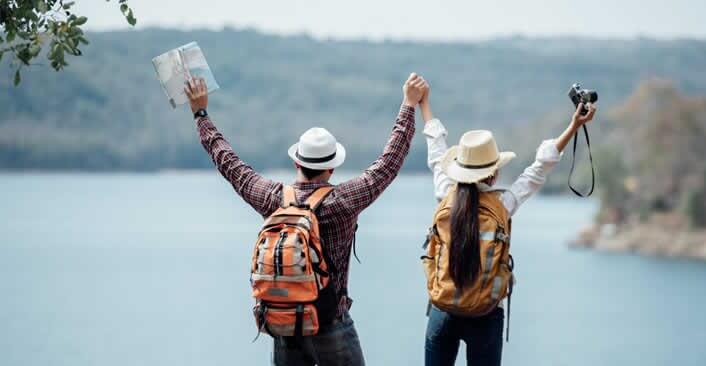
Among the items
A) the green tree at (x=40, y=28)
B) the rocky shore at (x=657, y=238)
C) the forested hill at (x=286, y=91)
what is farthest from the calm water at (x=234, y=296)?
the forested hill at (x=286, y=91)

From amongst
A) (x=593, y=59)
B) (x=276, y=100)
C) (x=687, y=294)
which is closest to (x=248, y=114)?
(x=276, y=100)

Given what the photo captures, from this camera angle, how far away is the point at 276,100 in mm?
113438

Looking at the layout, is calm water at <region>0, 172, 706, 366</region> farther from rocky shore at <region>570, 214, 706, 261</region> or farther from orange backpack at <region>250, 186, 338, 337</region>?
orange backpack at <region>250, 186, 338, 337</region>

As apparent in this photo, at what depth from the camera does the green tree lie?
153 inches

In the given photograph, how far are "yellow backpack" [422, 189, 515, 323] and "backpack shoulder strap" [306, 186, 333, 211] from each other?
38cm

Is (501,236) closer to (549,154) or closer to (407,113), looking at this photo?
(549,154)

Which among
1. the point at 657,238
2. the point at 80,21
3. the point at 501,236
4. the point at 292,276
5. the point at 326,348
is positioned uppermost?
the point at 80,21

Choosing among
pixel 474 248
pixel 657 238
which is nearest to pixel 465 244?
pixel 474 248

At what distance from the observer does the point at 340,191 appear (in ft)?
11.4

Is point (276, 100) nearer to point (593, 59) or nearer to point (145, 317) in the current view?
point (593, 59)

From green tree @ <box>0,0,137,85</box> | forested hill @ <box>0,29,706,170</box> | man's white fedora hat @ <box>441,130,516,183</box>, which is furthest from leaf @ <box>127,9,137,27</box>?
forested hill @ <box>0,29,706,170</box>

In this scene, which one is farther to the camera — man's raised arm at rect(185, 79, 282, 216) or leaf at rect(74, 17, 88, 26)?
leaf at rect(74, 17, 88, 26)

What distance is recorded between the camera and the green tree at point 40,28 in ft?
12.7

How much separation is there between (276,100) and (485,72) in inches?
902
